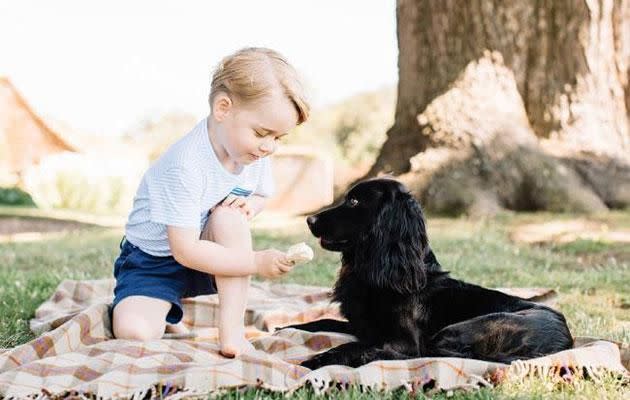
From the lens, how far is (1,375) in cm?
308

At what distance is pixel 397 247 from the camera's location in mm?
3549

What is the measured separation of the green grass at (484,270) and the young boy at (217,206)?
67 centimetres

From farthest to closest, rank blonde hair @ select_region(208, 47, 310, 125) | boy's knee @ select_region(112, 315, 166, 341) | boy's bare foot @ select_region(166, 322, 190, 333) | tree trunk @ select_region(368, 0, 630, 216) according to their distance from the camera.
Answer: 1. tree trunk @ select_region(368, 0, 630, 216)
2. boy's bare foot @ select_region(166, 322, 190, 333)
3. boy's knee @ select_region(112, 315, 166, 341)
4. blonde hair @ select_region(208, 47, 310, 125)

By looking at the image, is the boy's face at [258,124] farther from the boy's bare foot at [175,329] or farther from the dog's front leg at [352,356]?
the boy's bare foot at [175,329]

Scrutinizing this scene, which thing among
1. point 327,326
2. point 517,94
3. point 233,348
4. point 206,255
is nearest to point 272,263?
point 206,255

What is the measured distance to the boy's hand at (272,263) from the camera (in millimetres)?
3369

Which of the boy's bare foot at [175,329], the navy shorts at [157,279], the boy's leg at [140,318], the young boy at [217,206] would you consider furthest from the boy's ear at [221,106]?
the boy's bare foot at [175,329]

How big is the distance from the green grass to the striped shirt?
830 millimetres

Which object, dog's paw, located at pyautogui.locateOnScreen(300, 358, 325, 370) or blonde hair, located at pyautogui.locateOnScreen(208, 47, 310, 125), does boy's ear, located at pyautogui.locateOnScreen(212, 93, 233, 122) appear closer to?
blonde hair, located at pyautogui.locateOnScreen(208, 47, 310, 125)

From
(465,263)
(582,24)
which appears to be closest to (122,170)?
(582,24)

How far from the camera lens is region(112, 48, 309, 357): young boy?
3.48m

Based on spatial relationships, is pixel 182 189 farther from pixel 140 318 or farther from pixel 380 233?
pixel 380 233

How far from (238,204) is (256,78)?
25.6 inches

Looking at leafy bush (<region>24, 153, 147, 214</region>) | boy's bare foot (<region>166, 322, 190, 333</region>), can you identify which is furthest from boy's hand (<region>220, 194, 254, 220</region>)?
leafy bush (<region>24, 153, 147, 214</region>)
